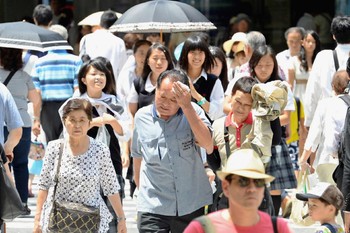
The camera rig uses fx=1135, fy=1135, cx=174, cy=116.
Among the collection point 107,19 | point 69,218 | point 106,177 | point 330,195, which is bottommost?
point 69,218

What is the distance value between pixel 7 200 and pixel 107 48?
→ 19.9 ft

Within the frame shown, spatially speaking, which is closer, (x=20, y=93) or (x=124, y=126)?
(x=124, y=126)

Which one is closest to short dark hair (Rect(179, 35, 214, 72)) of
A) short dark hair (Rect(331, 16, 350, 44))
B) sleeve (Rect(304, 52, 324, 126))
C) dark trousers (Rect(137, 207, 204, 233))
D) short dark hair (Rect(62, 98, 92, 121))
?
short dark hair (Rect(331, 16, 350, 44))

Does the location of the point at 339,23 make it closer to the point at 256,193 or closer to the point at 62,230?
the point at 62,230

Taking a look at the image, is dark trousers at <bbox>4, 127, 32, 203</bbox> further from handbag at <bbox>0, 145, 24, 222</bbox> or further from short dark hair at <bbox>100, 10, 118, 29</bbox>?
short dark hair at <bbox>100, 10, 118, 29</bbox>

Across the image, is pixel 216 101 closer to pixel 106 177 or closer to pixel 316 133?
pixel 316 133

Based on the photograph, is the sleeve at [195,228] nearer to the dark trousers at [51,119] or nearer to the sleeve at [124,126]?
the sleeve at [124,126]

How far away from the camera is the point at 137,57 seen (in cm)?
1189

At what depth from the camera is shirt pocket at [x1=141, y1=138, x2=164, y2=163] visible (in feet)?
24.5

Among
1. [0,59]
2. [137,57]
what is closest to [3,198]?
[0,59]

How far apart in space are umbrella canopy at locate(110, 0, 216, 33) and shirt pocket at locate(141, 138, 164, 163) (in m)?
3.95

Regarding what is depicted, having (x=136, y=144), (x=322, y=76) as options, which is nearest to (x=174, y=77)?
(x=136, y=144)

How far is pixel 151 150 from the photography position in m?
7.50

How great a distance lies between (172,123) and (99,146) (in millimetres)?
646
